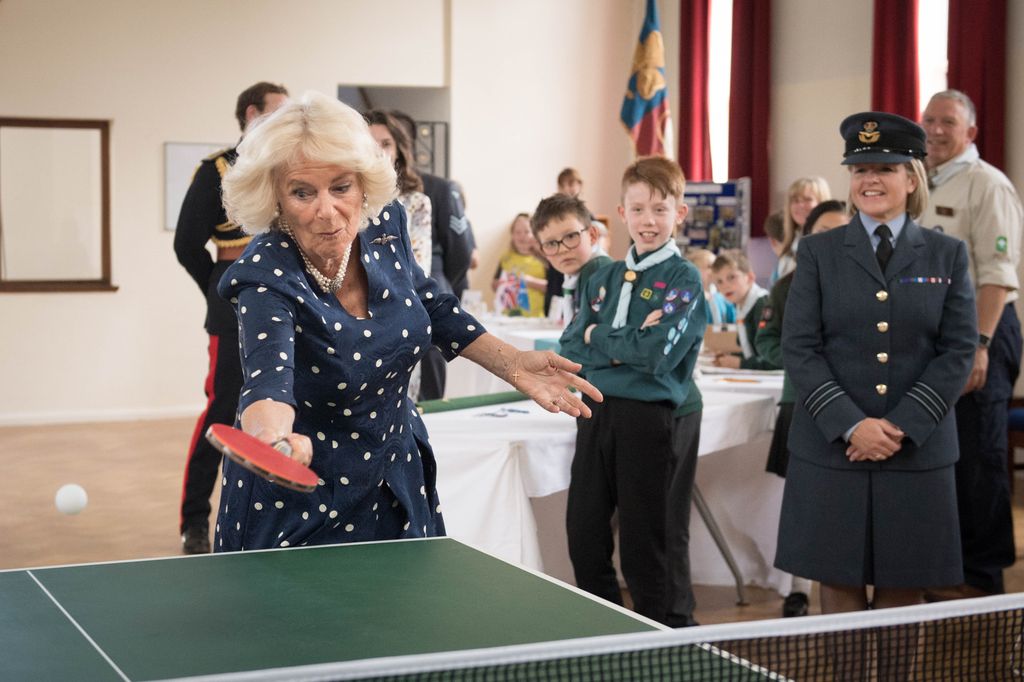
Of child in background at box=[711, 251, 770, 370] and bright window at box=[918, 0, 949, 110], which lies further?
bright window at box=[918, 0, 949, 110]

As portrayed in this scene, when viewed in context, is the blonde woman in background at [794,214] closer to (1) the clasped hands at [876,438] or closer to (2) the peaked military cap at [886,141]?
(2) the peaked military cap at [886,141]

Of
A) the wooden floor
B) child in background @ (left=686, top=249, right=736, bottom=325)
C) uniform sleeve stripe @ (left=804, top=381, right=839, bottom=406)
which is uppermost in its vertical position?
child in background @ (left=686, top=249, right=736, bottom=325)

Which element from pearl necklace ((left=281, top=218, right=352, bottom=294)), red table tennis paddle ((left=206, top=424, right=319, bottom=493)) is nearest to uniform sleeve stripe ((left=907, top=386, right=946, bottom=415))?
pearl necklace ((left=281, top=218, right=352, bottom=294))

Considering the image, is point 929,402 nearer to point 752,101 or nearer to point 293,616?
point 293,616

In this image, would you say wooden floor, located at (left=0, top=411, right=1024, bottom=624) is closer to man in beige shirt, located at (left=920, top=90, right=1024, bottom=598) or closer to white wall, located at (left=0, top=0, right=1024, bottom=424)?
man in beige shirt, located at (left=920, top=90, right=1024, bottom=598)

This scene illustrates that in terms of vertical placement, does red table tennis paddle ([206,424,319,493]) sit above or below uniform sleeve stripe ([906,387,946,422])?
above

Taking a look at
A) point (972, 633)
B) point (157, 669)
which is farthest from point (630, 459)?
point (157, 669)

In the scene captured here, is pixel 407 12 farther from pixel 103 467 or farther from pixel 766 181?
pixel 103 467

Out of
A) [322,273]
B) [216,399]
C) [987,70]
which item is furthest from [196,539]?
[987,70]

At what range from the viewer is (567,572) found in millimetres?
4840

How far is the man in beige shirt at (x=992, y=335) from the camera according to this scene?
4.84 m

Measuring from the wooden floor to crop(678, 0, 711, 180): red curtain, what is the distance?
4.87 meters

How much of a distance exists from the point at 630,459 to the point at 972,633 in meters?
2.16

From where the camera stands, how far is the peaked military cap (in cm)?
358
